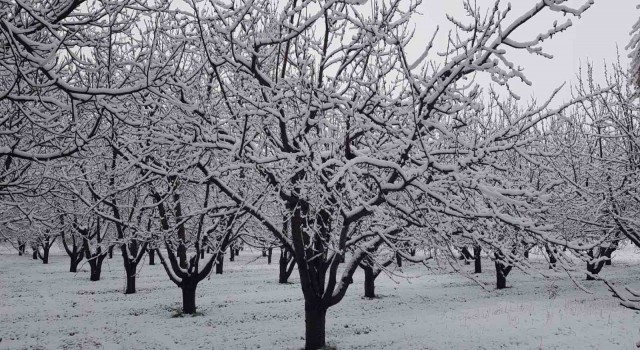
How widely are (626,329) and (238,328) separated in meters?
9.94

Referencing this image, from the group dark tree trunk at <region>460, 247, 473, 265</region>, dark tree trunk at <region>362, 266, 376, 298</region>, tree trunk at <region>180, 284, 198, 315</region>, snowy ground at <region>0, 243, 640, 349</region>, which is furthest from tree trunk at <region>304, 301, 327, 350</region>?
dark tree trunk at <region>362, 266, 376, 298</region>

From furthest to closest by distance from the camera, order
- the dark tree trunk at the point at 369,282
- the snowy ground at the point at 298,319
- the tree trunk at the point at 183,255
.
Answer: the dark tree trunk at the point at 369,282, the tree trunk at the point at 183,255, the snowy ground at the point at 298,319

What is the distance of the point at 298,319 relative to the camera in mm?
13656

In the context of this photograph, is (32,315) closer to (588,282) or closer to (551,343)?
(551,343)

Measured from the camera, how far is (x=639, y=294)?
150 inches

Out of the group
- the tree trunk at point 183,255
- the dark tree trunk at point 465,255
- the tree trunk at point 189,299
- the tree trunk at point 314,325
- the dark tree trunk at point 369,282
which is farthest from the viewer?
the dark tree trunk at point 369,282

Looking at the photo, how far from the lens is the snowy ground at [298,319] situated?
406 inches

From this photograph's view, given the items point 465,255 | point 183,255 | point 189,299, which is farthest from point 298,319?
point 465,255

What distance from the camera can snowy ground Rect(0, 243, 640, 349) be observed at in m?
10.3

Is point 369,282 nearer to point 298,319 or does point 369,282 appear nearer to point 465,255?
point 298,319

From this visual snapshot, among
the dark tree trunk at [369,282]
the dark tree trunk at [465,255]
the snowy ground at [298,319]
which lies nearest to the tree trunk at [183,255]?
the snowy ground at [298,319]

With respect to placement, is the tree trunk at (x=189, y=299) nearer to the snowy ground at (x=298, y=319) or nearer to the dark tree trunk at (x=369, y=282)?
the snowy ground at (x=298, y=319)

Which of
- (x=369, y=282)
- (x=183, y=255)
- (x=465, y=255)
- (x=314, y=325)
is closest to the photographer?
(x=314, y=325)

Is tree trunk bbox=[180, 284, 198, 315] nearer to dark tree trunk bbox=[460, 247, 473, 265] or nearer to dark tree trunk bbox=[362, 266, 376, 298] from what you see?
dark tree trunk bbox=[362, 266, 376, 298]
